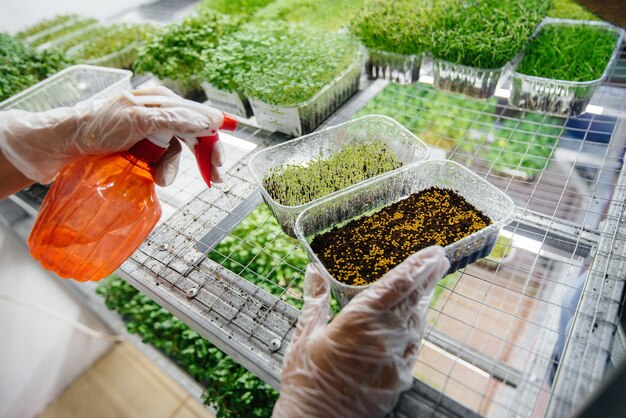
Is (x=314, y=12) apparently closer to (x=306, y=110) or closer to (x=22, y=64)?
(x=306, y=110)

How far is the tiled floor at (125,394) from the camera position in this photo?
5.78 ft

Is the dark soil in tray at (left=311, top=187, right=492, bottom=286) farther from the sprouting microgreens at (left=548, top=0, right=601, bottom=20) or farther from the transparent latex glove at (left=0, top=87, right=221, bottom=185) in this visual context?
the sprouting microgreens at (left=548, top=0, right=601, bottom=20)

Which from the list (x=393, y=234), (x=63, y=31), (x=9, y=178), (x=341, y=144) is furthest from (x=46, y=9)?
(x=393, y=234)

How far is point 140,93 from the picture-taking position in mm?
974

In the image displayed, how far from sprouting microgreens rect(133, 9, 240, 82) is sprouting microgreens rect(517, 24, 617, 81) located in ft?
3.92

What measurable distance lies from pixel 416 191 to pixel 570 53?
2.40 ft

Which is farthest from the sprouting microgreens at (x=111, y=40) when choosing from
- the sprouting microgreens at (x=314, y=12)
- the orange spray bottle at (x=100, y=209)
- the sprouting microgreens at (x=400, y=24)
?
the orange spray bottle at (x=100, y=209)

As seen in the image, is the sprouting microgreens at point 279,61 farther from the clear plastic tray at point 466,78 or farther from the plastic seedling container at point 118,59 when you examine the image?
the plastic seedling container at point 118,59

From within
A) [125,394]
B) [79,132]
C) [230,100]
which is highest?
[79,132]

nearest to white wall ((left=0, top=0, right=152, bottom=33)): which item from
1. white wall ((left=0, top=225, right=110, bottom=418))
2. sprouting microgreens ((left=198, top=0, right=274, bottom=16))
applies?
sprouting microgreens ((left=198, top=0, right=274, bottom=16))

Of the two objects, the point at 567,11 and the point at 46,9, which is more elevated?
the point at 567,11

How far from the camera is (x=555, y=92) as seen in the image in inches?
48.1

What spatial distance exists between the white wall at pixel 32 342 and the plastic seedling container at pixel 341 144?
1402 mm

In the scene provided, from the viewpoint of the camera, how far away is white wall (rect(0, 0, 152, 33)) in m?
→ 2.50
